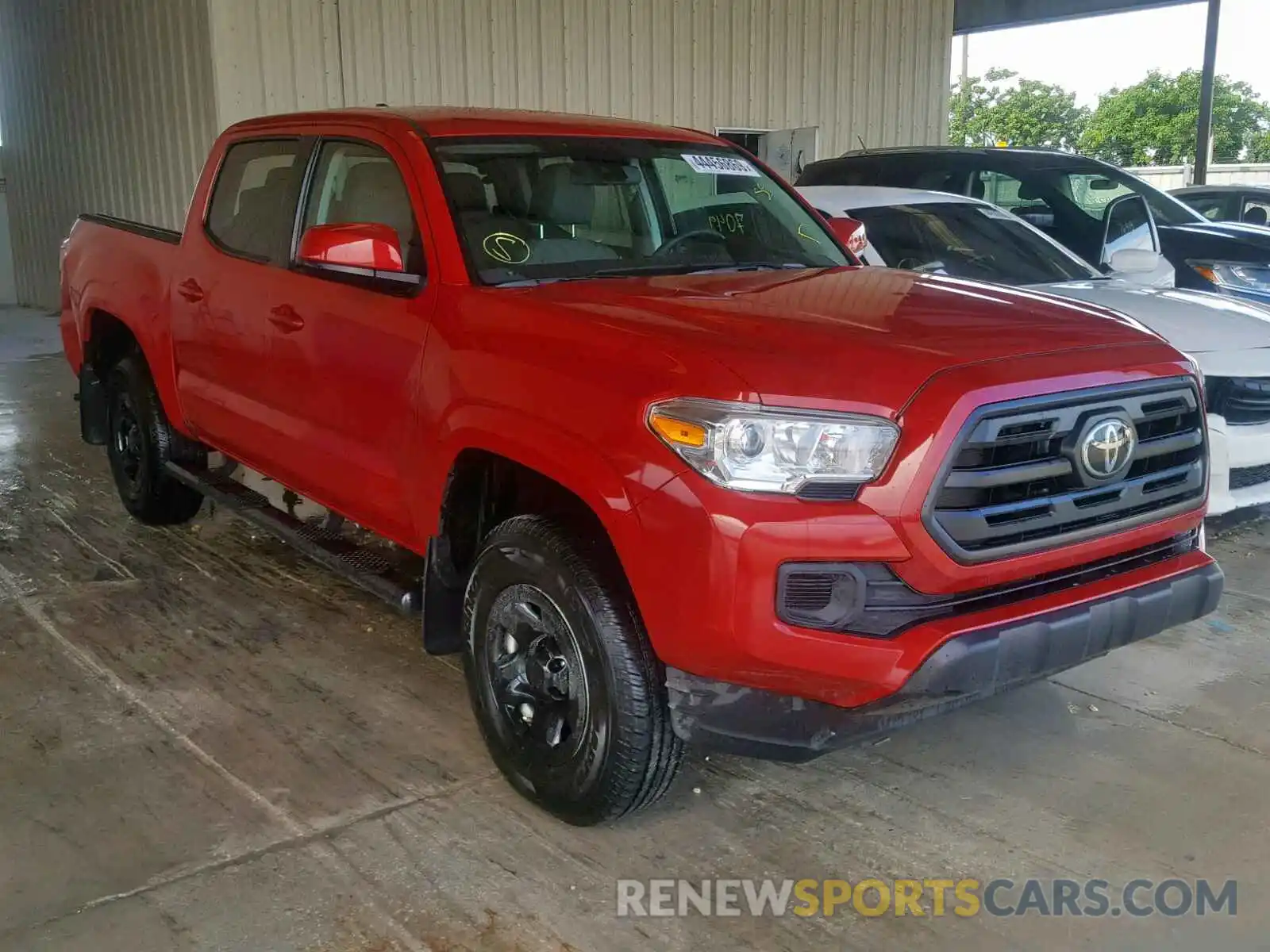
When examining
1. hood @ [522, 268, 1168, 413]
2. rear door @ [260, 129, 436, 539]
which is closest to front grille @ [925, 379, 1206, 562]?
hood @ [522, 268, 1168, 413]

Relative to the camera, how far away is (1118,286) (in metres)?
5.83

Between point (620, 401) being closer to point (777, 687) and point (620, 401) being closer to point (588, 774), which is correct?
point (777, 687)

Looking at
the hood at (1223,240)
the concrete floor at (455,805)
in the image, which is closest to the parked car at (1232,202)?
the hood at (1223,240)

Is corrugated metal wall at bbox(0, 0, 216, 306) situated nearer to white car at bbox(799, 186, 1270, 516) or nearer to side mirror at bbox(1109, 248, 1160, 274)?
white car at bbox(799, 186, 1270, 516)

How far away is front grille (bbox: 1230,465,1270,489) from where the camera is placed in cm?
510

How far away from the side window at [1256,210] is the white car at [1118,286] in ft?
21.1

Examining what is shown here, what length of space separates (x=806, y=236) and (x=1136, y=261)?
294 centimetres

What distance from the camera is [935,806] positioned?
10.5 ft

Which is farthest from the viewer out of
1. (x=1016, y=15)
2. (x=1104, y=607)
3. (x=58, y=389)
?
(x=1016, y=15)

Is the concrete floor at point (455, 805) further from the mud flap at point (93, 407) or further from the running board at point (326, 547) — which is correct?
the mud flap at point (93, 407)

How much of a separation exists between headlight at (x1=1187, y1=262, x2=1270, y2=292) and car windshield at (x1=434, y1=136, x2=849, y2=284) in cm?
487

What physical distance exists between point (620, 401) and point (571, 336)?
0.99 ft

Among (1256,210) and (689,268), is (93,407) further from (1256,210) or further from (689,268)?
(1256,210)

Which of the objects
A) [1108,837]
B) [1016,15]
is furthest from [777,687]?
[1016,15]
